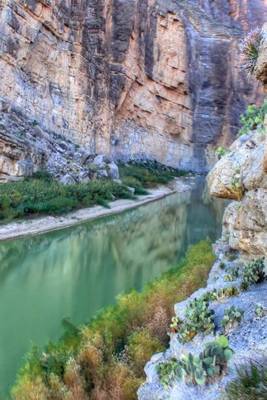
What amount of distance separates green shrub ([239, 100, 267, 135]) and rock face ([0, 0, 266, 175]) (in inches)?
868

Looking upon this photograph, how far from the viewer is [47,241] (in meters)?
19.7

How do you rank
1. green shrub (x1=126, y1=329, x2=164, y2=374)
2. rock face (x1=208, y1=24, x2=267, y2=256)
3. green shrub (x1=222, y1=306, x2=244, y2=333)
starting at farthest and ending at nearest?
1. green shrub (x1=126, y1=329, x2=164, y2=374)
2. rock face (x1=208, y1=24, x2=267, y2=256)
3. green shrub (x1=222, y1=306, x2=244, y2=333)

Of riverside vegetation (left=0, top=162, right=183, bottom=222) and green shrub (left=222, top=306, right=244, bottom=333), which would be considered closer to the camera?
green shrub (left=222, top=306, right=244, bottom=333)

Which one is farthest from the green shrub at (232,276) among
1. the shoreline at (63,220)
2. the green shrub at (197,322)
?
the shoreline at (63,220)

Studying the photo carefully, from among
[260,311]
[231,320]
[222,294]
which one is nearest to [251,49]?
[222,294]

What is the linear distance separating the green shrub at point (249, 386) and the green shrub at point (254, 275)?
2392 millimetres

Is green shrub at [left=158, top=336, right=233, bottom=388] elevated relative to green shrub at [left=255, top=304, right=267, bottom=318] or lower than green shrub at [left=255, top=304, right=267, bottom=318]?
lower

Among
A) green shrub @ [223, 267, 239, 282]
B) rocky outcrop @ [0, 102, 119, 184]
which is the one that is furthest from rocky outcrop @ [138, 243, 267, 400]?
rocky outcrop @ [0, 102, 119, 184]

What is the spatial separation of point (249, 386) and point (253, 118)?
15.2ft

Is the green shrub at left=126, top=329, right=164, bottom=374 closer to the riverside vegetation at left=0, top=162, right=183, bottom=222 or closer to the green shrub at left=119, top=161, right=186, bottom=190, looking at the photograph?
the riverside vegetation at left=0, top=162, right=183, bottom=222

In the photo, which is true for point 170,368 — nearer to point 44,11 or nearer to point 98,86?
point 44,11

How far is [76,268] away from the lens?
15.6m

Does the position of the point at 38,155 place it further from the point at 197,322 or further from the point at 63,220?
the point at 197,322

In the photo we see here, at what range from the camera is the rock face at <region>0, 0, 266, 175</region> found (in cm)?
3159
